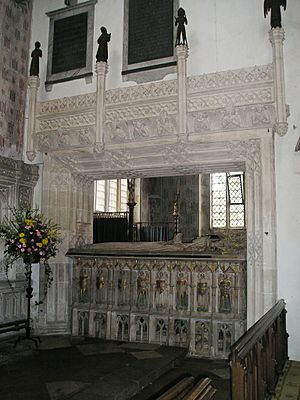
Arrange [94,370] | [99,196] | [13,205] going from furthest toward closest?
[99,196], [13,205], [94,370]

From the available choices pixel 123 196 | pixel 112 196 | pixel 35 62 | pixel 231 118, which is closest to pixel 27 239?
pixel 35 62

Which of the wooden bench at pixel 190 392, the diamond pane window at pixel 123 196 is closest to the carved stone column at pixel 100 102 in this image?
the wooden bench at pixel 190 392

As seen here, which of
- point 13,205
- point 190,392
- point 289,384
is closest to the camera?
point 190,392

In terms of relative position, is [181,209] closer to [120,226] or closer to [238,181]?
[238,181]

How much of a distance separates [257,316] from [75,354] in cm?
223

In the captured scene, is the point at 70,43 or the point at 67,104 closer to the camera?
the point at 67,104

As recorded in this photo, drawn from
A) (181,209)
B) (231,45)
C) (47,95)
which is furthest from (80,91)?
(181,209)

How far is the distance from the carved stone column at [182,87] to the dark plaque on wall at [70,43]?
5.49 ft

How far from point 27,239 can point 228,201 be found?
9405mm

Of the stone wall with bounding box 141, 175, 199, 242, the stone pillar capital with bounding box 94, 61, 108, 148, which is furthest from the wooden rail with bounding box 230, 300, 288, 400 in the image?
the stone wall with bounding box 141, 175, 199, 242

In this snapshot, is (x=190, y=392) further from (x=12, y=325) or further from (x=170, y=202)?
(x=170, y=202)

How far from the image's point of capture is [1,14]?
20.5 ft

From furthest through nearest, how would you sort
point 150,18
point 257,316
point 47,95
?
point 47,95 → point 150,18 → point 257,316

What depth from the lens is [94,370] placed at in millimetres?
4398
